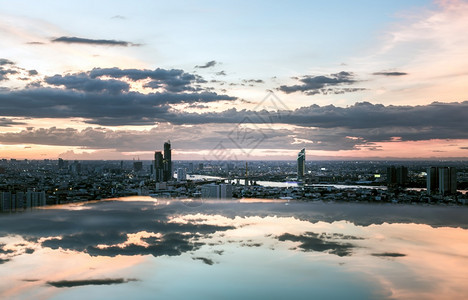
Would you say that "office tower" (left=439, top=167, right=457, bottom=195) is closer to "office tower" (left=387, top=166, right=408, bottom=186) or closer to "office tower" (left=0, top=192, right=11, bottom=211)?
"office tower" (left=387, top=166, right=408, bottom=186)

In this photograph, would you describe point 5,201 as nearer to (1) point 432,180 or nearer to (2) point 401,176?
(1) point 432,180

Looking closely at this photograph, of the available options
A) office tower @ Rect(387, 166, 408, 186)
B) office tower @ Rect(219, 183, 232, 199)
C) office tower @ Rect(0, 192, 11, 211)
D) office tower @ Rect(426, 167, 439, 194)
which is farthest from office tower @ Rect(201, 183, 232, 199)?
office tower @ Rect(387, 166, 408, 186)

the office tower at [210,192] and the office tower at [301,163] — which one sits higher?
the office tower at [301,163]

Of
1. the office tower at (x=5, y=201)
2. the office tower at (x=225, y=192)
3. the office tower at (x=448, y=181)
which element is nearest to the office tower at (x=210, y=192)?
the office tower at (x=225, y=192)

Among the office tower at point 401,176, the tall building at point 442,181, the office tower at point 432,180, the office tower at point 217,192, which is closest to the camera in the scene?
the office tower at point 217,192

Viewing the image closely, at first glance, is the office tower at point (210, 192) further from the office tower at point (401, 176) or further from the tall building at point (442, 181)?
the office tower at point (401, 176)

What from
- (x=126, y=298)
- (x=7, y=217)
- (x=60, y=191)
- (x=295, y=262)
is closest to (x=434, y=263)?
(x=295, y=262)
